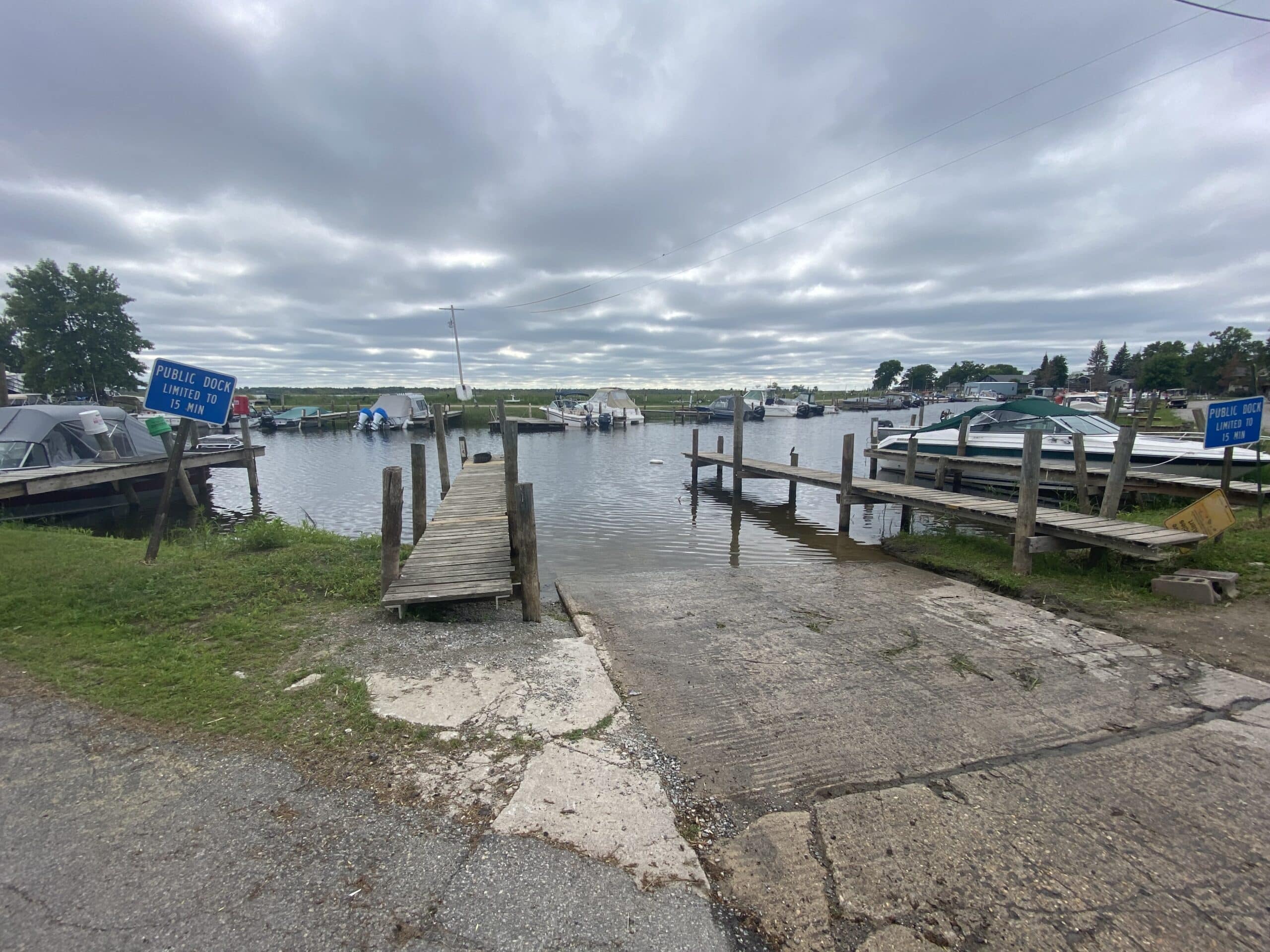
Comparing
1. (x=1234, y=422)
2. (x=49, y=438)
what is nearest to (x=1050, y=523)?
(x=1234, y=422)

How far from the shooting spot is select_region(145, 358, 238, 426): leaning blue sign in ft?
21.8

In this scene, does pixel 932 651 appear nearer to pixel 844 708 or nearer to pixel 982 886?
pixel 844 708

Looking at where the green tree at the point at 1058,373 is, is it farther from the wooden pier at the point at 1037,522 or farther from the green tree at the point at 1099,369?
the wooden pier at the point at 1037,522

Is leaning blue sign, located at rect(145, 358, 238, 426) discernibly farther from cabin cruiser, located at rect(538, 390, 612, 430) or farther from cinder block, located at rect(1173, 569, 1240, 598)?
cabin cruiser, located at rect(538, 390, 612, 430)

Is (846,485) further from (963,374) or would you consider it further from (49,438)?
(963,374)

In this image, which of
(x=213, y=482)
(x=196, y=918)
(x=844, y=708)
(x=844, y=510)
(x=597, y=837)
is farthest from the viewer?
(x=213, y=482)

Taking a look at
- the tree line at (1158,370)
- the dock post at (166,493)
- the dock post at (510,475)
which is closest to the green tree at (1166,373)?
the tree line at (1158,370)

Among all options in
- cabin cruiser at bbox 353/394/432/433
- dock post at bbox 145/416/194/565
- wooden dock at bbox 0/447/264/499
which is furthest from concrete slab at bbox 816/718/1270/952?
cabin cruiser at bbox 353/394/432/433

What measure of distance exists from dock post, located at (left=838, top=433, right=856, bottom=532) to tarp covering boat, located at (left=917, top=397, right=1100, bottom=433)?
6.19m

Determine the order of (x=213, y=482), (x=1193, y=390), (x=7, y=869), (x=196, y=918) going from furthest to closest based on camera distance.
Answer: (x=1193, y=390), (x=213, y=482), (x=7, y=869), (x=196, y=918)

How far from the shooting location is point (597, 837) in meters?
2.67

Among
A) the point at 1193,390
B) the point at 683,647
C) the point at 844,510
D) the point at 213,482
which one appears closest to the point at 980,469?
the point at 844,510

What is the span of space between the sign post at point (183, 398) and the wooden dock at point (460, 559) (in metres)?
2.89

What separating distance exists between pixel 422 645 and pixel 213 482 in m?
22.7
